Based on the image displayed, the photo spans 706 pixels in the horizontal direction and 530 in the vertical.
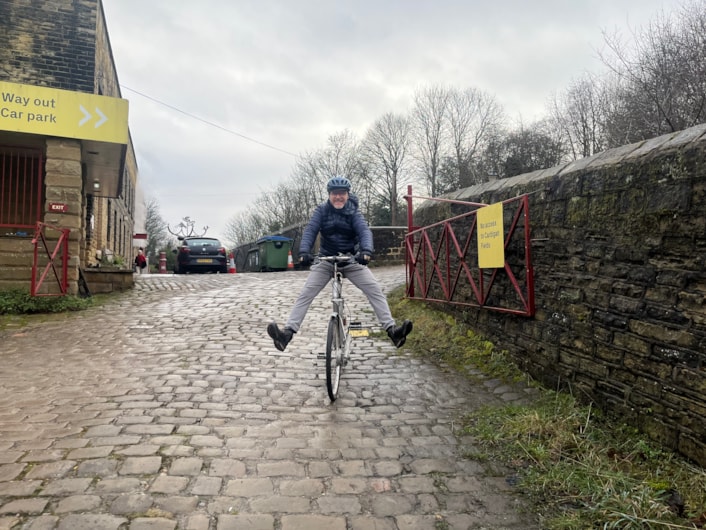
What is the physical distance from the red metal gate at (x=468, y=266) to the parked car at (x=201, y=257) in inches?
560

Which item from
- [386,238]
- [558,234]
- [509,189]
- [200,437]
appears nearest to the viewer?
[200,437]

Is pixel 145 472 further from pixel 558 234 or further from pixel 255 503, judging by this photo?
pixel 558 234

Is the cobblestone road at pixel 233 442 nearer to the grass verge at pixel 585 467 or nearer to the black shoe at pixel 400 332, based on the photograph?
the grass verge at pixel 585 467

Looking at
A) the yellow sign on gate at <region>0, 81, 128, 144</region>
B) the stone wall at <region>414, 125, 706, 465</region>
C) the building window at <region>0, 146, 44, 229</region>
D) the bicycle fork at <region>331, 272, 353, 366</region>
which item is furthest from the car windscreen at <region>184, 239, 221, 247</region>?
the stone wall at <region>414, 125, 706, 465</region>

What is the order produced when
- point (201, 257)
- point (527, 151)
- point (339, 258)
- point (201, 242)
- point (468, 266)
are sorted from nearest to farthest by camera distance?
point (339, 258) → point (468, 266) → point (201, 257) → point (201, 242) → point (527, 151)

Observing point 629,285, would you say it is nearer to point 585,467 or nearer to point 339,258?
point 585,467

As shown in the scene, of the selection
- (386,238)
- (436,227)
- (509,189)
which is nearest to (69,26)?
(436,227)

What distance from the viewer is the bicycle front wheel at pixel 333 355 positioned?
430 cm

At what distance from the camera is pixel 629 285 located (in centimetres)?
362

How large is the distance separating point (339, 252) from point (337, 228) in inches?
9.9

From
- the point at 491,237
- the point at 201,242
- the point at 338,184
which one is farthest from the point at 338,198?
the point at 201,242

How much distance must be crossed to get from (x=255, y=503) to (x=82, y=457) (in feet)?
4.10

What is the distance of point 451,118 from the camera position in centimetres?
4422

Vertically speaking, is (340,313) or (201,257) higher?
(201,257)
